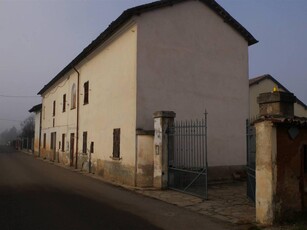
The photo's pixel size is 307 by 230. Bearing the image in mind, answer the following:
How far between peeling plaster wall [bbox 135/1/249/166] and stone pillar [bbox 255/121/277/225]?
6.70 meters

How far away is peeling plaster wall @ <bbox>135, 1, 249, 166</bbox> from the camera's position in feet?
46.5

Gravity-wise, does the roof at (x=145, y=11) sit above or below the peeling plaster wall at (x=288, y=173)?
above

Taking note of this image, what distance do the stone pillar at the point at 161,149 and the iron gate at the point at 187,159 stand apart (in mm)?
188

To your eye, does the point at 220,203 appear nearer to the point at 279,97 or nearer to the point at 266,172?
the point at 266,172

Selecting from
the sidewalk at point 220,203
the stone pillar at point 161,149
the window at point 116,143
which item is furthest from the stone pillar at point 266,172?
the window at point 116,143

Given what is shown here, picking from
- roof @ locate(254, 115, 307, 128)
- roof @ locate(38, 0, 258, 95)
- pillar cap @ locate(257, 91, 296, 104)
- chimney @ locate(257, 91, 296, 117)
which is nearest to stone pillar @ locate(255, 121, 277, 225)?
roof @ locate(254, 115, 307, 128)

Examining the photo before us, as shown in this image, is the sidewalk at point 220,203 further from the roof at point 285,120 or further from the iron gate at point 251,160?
the roof at point 285,120

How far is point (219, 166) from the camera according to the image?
15.8 metres

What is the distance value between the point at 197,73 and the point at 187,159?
3.98 metres

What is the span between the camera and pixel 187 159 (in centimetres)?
1425

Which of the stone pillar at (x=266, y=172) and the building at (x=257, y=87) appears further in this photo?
the building at (x=257, y=87)

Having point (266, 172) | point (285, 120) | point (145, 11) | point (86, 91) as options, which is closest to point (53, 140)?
point (86, 91)

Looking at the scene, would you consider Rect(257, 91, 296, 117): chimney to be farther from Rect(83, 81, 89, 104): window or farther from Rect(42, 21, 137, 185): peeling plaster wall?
Rect(83, 81, 89, 104): window

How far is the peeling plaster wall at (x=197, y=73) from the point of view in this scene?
1418cm
